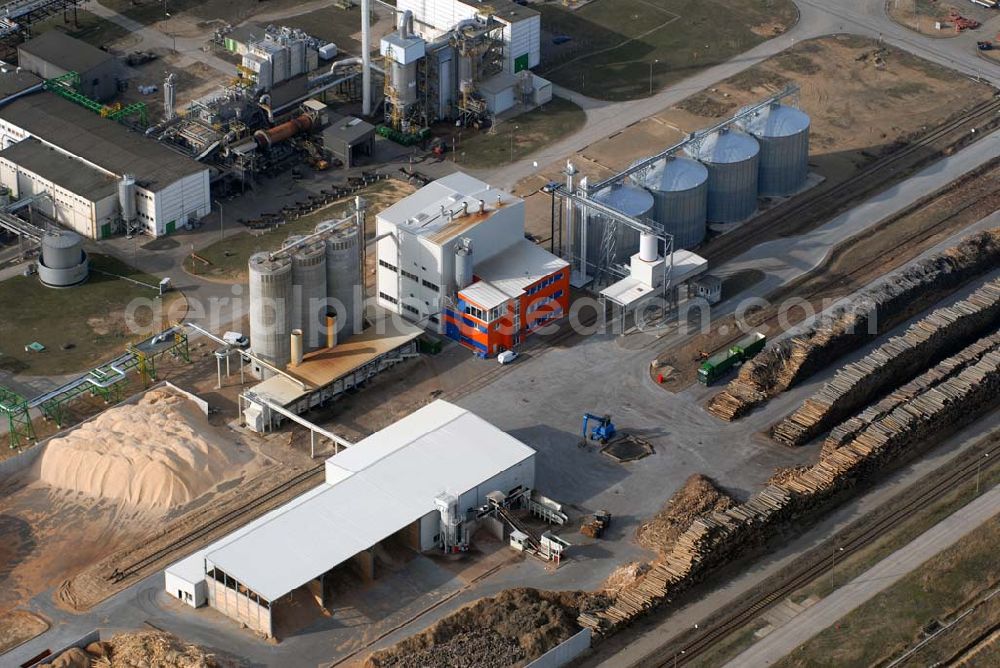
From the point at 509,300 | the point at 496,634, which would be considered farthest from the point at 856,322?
the point at 496,634

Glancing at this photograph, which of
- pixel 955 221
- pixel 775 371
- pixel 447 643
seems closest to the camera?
pixel 447 643

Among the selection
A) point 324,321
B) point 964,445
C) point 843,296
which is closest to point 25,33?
point 324,321

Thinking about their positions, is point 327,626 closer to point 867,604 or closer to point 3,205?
point 867,604

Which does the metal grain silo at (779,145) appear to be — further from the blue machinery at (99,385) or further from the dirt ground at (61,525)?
the dirt ground at (61,525)

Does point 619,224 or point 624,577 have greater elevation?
Result: point 619,224

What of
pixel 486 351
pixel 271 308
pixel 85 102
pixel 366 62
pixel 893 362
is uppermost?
pixel 366 62

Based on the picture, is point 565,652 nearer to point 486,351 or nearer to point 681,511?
point 681,511

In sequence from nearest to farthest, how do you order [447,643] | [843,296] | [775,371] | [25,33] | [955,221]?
[447,643] → [775,371] → [843,296] → [955,221] → [25,33]
